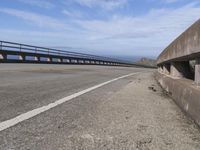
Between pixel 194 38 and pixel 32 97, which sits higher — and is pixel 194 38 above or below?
above

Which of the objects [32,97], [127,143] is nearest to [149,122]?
[127,143]

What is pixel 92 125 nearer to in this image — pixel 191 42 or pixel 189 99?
pixel 189 99

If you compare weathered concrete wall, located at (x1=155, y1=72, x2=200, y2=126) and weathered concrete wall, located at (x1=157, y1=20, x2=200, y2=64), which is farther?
weathered concrete wall, located at (x1=157, y1=20, x2=200, y2=64)

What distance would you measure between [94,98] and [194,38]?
10.2 ft

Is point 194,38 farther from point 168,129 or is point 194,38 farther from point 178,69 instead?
point 178,69

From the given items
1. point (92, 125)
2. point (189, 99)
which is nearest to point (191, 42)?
point (189, 99)

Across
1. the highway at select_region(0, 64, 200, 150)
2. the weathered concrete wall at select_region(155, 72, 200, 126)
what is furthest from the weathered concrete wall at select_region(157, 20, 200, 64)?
the highway at select_region(0, 64, 200, 150)

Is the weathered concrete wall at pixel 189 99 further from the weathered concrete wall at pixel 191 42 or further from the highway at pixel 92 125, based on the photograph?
the weathered concrete wall at pixel 191 42

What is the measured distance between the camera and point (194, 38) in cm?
535

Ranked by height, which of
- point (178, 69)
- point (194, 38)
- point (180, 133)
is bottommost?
point (180, 133)

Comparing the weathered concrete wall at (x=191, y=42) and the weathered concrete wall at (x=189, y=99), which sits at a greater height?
the weathered concrete wall at (x=191, y=42)

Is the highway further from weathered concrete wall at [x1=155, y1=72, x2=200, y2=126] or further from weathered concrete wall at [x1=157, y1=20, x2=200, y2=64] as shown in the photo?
weathered concrete wall at [x1=157, y1=20, x2=200, y2=64]

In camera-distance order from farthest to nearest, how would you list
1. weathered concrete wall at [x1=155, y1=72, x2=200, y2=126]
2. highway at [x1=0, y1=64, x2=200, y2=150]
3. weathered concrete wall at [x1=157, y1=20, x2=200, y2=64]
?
1. weathered concrete wall at [x1=157, y1=20, x2=200, y2=64]
2. weathered concrete wall at [x1=155, y1=72, x2=200, y2=126]
3. highway at [x1=0, y1=64, x2=200, y2=150]

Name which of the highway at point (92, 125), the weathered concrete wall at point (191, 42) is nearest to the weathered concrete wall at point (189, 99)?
the highway at point (92, 125)
